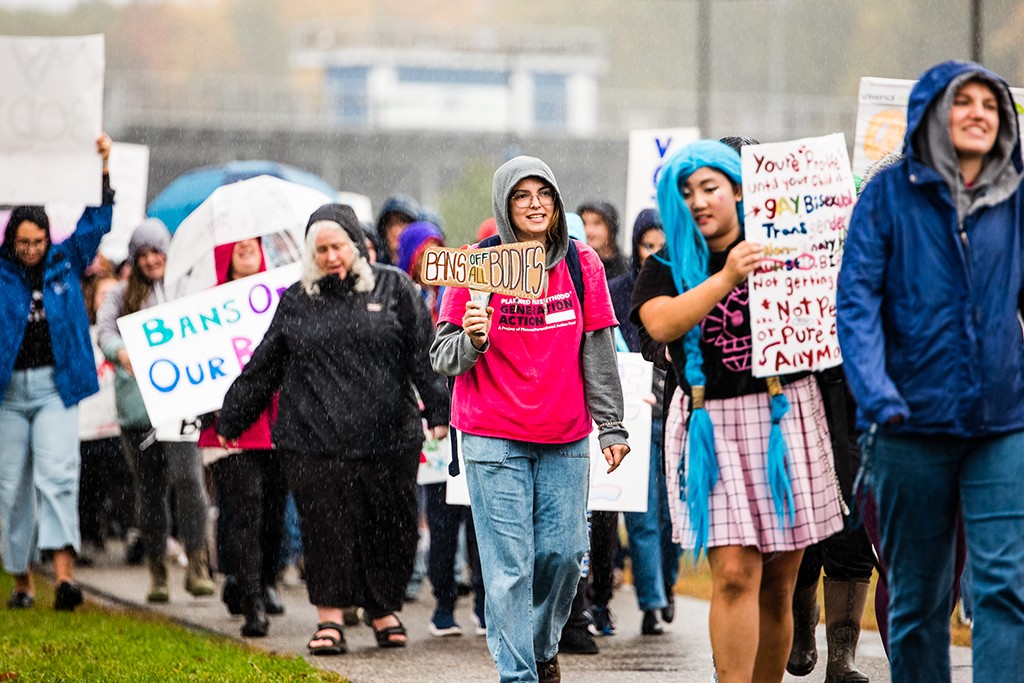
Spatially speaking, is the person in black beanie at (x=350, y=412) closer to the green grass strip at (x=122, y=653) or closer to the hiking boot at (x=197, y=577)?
the green grass strip at (x=122, y=653)

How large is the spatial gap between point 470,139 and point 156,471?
51.4m

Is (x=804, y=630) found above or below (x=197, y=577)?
above

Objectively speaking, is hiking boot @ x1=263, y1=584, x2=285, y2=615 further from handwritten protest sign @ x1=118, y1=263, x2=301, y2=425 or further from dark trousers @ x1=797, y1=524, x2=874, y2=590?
dark trousers @ x1=797, y1=524, x2=874, y2=590

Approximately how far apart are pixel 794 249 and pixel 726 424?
2.04ft

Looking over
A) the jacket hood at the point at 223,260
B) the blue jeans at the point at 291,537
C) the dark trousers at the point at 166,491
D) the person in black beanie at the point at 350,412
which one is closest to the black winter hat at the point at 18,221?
the jacket hood at the point at 223,260

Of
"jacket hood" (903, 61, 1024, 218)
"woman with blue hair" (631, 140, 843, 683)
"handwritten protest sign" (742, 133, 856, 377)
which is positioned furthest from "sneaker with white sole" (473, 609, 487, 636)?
"jacket hood" (903, 61, 1024, 218)

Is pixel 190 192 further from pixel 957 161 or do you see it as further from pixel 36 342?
pixel 957 161

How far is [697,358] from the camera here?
18.0 feet

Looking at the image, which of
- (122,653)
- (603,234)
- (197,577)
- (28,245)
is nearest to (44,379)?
(28,245)

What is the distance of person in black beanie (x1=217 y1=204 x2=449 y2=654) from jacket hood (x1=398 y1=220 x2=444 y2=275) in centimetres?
152

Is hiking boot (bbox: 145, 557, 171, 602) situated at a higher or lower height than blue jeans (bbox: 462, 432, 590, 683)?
lower

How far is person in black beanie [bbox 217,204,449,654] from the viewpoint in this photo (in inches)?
318

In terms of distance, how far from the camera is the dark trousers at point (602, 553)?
348 inches

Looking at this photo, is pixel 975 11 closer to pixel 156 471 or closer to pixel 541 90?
pixel 156 471
